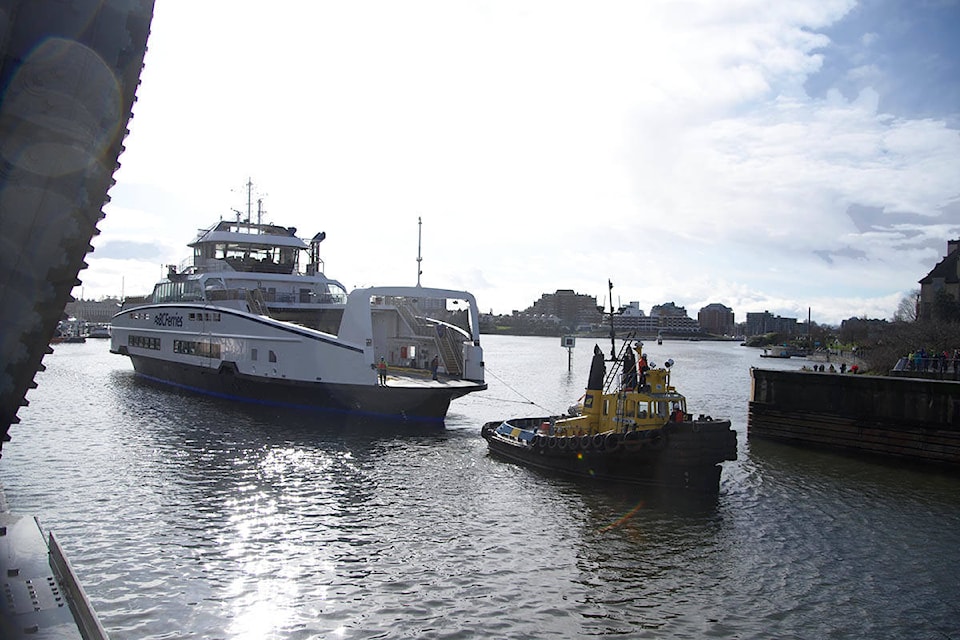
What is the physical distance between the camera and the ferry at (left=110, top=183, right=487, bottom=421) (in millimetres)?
29094

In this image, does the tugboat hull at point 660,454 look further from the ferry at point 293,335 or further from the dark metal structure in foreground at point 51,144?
the dark metal structure in foreground at point 51,144

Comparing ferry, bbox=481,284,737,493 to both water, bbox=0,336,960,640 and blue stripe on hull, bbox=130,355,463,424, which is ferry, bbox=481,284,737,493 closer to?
water, bbox=0,336,960,640

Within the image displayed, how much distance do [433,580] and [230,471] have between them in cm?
1005

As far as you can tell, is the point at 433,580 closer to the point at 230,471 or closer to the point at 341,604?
the point at 341,604

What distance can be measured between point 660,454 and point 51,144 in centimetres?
1776

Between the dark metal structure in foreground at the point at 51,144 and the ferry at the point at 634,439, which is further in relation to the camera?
the ferry at the point at 634,439

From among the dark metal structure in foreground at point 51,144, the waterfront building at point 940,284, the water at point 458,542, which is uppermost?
the waterfront building at point 940,284

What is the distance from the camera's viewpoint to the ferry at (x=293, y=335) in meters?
29.1

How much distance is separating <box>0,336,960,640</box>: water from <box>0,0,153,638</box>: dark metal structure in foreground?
734 cm

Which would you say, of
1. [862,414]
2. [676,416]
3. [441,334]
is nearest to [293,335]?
[441,334]

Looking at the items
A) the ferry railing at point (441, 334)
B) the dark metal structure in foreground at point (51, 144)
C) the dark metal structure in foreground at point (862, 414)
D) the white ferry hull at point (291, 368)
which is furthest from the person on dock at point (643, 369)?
the dark metal structure in foreground at point (51, 144)

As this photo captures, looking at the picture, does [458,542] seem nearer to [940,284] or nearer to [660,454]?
[660,454]

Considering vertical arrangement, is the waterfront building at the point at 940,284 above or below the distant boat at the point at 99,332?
above

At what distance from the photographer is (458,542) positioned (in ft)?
49.1
